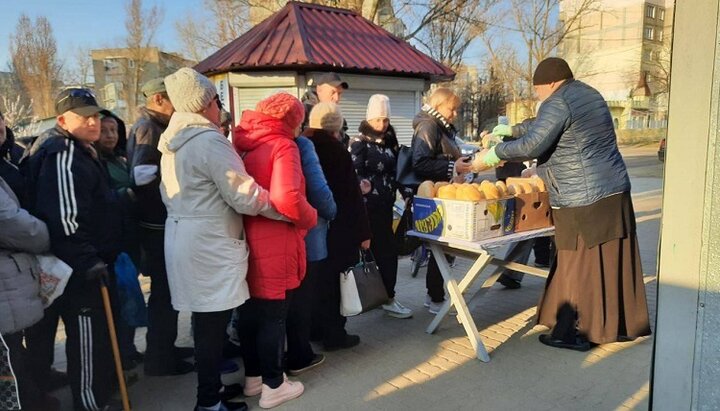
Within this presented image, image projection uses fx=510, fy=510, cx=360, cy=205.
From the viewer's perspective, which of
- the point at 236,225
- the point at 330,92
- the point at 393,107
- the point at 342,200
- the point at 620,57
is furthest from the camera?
the point at 620,57

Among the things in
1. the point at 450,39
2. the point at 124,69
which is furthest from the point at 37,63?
the point at 450,39

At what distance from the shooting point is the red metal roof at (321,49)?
849 centimetres

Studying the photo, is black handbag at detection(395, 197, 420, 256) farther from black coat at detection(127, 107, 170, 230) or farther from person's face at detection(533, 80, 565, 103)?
black coat at detection(127, 107, 170, 230)

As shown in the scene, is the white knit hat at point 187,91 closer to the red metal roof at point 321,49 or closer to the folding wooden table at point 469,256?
the folding wooden table at point 469,256

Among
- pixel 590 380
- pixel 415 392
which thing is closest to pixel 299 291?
pixel 415 392

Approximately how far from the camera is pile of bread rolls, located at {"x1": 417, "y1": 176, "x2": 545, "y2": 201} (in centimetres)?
325

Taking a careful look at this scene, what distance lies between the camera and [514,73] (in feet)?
99.1

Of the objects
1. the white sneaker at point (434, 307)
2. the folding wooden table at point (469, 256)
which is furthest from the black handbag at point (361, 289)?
the white sneaker at point (434, 307)

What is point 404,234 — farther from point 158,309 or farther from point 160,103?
point 160,103

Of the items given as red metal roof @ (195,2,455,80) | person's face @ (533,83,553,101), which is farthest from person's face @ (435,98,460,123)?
red metal roof @ (195,2,455,80)

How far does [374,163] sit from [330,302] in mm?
1124

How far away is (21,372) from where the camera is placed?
2475mm

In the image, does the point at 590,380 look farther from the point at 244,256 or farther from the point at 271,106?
the point at 271,106

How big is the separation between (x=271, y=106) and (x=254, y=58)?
20.7 feet
